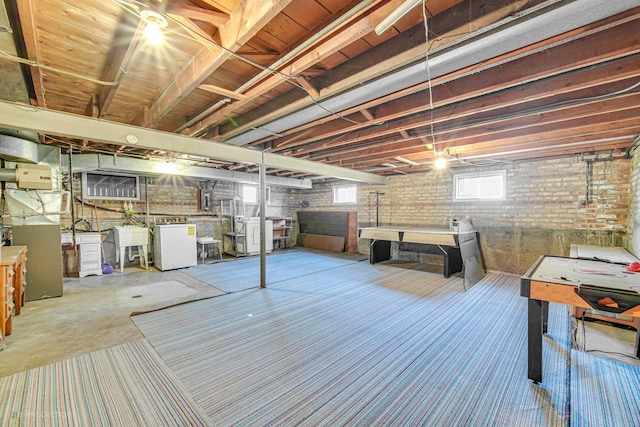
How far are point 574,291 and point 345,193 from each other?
22.2 ft

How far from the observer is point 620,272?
2182mm

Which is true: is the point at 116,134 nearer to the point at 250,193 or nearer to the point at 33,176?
the point at 33,176

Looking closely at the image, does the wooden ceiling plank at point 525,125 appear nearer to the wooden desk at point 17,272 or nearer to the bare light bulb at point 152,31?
the bare light bulb at point 152,31

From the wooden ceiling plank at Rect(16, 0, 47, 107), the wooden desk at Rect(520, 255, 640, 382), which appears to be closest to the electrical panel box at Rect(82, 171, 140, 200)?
the wooden ceiling plank at Rect(16, 0, 47, 107)

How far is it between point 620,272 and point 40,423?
440 cm

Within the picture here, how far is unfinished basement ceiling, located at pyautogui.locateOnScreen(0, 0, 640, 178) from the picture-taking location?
4.75 feet

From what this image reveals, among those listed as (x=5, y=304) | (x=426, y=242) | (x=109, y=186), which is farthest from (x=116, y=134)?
(x=426, y=242)

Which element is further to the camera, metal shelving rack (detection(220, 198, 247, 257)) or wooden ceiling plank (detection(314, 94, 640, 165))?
metal shelving rack (detection(220, 198, 247, 257))

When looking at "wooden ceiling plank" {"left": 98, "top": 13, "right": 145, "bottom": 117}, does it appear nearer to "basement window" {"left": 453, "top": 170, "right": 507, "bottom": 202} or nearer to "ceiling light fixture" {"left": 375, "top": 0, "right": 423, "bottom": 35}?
"ceiling light fixture" {"left": 375, "top": 0, "right": 423, "bottom": 35}

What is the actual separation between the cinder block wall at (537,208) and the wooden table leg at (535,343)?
3881 millimetres

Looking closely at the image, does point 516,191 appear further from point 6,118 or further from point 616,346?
point 6,118

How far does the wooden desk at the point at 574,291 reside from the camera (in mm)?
1620

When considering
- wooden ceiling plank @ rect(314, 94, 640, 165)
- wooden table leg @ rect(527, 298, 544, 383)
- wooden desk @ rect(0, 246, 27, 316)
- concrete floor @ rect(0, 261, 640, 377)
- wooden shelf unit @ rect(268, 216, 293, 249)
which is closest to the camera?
wooden table leg @ rect(527, 298, 544, 383)

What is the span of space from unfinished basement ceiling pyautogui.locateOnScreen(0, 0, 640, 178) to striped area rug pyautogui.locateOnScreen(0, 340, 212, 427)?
232 cm
